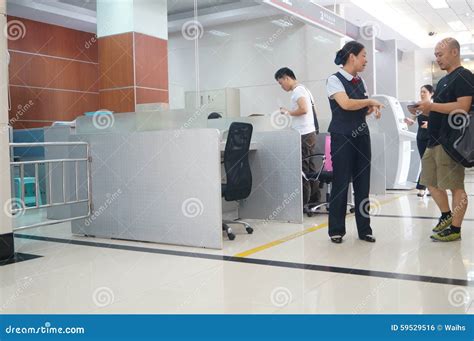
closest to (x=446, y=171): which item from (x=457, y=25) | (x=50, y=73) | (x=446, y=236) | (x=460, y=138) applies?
(x=460, y=138)

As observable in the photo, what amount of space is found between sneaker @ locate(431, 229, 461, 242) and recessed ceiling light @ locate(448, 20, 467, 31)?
9.92 metres

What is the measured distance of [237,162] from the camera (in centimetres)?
400

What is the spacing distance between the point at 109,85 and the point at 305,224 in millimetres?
4191

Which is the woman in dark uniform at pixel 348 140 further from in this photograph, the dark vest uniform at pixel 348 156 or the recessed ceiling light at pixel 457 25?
the recessed ceiling light at pixel 457 25

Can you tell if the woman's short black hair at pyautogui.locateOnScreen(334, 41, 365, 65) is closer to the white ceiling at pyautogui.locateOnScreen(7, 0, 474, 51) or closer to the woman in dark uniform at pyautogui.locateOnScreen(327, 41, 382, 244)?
the woman in dark uniform at pyautogui.locateOnScreen(327, 41, 382, 244)

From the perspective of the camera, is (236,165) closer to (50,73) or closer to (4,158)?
(4,158)

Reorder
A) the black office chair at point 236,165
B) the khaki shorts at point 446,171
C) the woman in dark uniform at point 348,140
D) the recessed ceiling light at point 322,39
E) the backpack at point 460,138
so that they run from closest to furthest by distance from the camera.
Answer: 1. the backpack at point 460,138
2. the khaki shorts at point 446,171
3. the woman in dark uniform at point 348,140
4. the black office chair at point 236,165
5. the recessed ceiling light at point 322,39

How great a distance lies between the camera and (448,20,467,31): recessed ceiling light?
1188cm

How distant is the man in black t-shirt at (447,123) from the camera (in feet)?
10.6

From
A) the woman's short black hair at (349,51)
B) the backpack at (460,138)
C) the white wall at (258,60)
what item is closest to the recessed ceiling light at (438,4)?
the white wall at (258,60)

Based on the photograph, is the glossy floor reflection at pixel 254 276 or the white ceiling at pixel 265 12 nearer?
the glossy floor reflection at pixel 254 276

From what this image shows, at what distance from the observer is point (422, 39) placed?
13742 millimetres

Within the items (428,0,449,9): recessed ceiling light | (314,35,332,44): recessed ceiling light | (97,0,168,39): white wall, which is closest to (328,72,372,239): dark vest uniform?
(97,0,168,39): white wall
